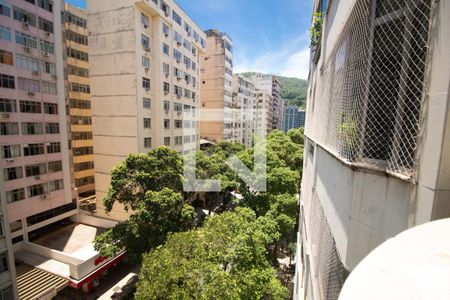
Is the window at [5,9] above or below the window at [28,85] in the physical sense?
above

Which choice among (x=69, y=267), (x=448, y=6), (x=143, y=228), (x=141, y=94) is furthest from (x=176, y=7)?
(x=448, y=6)

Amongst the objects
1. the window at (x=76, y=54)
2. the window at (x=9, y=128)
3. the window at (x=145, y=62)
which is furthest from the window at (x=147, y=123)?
the window at (x=76, y=54)

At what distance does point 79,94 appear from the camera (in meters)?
19.5

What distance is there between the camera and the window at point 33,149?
12.9 metres

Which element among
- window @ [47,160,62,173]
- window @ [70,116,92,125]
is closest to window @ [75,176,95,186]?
window @ [70,116,92,125]

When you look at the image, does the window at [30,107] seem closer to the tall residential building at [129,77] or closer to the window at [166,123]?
the tall residential building at [129,77]

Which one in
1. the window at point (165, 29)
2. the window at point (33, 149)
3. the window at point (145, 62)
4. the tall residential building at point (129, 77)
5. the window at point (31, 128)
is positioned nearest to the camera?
→ the window at point (31, 128)

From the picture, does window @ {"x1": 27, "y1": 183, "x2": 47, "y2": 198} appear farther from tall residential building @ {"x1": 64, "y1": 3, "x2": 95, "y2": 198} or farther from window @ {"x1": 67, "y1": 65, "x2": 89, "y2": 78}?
window @ {"x1": 67, "y1": 65, "x2": 89, "y2": 78}

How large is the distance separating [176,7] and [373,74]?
20.4 meters

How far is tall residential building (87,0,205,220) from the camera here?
15.0 m

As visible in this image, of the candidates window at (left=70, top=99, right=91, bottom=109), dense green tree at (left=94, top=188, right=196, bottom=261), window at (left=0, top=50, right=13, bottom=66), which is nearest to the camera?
dense green tree at (left=94, top=188, right=196, bottom=261)

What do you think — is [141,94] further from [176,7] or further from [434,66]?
[434,66]

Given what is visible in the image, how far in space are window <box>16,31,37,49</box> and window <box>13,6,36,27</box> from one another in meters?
0.78

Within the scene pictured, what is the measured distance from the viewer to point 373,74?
2.26m
